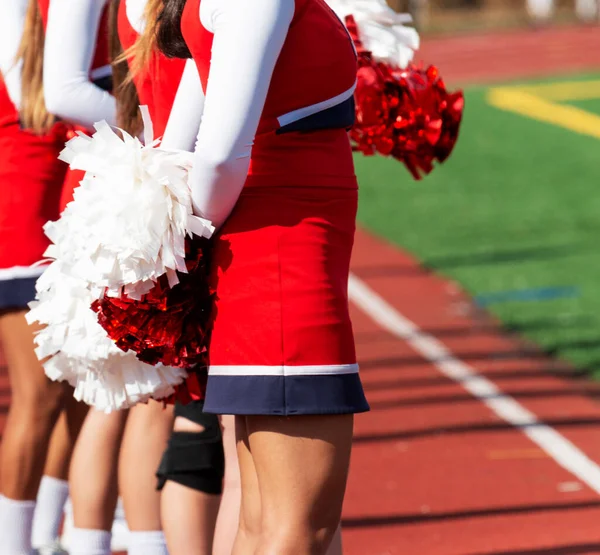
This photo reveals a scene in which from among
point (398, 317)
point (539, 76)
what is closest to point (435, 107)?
point (398, 317)

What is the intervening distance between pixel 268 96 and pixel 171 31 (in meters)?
0.31

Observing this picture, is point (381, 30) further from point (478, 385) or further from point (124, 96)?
point (478, 385)

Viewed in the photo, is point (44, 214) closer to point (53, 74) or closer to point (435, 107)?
point (53, 74)

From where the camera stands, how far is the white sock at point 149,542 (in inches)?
140

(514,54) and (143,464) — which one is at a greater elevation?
(143,464)

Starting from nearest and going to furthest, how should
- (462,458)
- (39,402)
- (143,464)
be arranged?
(143,464) → (39,402) → (462,458)

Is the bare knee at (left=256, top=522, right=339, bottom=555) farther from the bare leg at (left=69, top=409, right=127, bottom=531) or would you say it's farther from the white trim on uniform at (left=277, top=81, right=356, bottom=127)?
the bare leg at (left=69, top=409, right=127, bottom=531)

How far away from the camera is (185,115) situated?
108 inches

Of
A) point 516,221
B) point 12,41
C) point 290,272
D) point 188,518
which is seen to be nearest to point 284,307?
point 290,272

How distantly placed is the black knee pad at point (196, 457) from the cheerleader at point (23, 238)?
1.73 feet

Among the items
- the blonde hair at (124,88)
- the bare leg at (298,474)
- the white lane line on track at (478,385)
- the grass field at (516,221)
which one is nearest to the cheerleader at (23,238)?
the blonde hair at (124,88)

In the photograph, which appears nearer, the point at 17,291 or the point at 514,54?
the point at 17,291

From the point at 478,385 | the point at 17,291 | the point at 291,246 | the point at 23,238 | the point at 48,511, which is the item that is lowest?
the point at 478,385

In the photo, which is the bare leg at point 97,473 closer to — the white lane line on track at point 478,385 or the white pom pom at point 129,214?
the white pom pom at point 129,214
